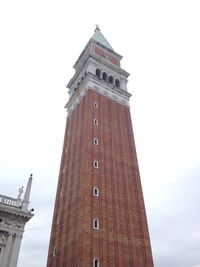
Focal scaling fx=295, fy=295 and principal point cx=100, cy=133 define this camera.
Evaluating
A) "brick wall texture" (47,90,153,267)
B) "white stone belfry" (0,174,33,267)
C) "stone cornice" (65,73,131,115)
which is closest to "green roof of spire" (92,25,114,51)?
"stone cornice" (65,73,131,115)

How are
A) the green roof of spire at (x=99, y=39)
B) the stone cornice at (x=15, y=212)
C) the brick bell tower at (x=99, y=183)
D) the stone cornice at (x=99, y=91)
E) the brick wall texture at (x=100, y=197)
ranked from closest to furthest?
the stone cornice at (x=15, y=212), the brick wall texture at (x=100, y=197), the brick bell tower at (x=99, y=183), the stone cornice at (x=99, y=91), the green roof of spire at (x=99, y=39)

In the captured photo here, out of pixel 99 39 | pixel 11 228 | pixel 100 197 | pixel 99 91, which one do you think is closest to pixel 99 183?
pixel 100 197

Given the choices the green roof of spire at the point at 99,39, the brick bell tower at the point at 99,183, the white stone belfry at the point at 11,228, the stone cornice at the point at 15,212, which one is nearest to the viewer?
the white stone belfry at the point at 11,228

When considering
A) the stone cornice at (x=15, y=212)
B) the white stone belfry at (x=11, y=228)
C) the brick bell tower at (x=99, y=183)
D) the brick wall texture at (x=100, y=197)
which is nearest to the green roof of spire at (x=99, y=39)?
the brick bell tower at (x=99, y=183)

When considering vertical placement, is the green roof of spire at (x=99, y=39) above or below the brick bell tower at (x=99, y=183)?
above

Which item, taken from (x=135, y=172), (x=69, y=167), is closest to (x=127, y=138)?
(x=135, y=172)

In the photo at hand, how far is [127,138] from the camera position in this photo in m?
42.5

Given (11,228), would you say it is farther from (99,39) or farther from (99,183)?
(99,39)

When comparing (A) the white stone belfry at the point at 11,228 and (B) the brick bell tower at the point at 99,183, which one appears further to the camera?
(B) the brick bell tower at the point at 99,183

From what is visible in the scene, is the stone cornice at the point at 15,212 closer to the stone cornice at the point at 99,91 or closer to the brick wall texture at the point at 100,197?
the brick wall texture at the point at 100,197

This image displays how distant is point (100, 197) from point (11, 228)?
12.0 m

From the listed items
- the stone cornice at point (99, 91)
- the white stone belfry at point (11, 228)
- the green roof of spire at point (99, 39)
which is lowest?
the white stone belfry at point (11, 228)

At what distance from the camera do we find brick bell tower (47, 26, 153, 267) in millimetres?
29344

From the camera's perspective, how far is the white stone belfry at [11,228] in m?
21.6
